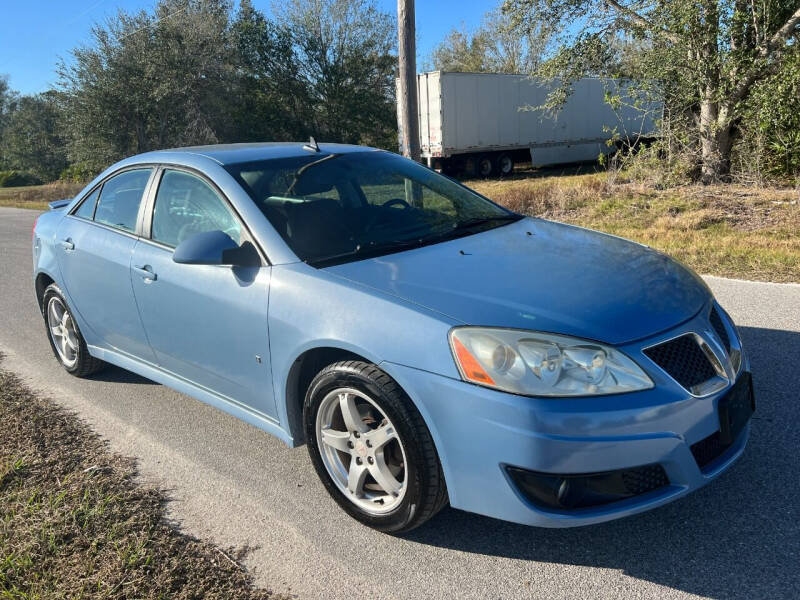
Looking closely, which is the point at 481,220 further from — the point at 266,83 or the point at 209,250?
the point at 266,83

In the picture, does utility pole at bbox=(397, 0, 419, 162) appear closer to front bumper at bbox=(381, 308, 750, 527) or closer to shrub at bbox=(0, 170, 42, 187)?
front bumper at bbox=(381, 308, 750, 527)

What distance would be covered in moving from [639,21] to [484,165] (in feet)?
43.2

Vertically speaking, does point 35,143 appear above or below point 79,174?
above

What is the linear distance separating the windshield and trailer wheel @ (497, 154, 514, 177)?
23.2 m

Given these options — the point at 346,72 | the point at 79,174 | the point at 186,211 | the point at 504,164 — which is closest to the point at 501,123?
the point at 504,164

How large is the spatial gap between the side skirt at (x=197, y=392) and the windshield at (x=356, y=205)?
2.71 ft

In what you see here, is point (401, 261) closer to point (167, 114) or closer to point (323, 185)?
point (323, 185)

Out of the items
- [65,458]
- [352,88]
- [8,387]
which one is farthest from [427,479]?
[352,88]

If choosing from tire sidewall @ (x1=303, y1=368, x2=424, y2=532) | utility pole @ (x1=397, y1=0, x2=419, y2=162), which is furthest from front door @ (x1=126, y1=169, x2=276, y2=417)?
utility pole @ (x1=397, y1=0, x2=419, y2=162)

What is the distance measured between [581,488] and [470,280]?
3.07 ft

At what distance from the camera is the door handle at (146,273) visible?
3.72 m

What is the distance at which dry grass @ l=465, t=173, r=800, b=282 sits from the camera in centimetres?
709

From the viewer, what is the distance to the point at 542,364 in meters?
2.43

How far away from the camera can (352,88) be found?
34.8m
